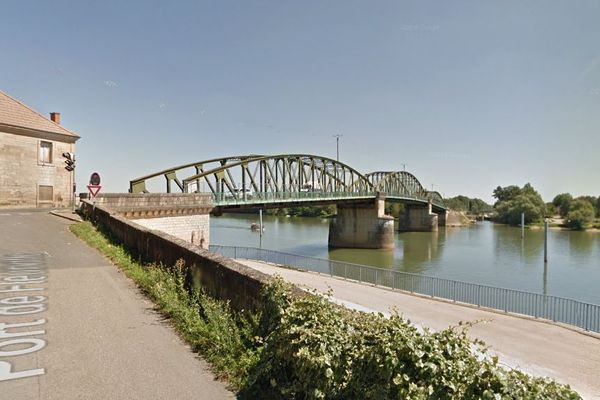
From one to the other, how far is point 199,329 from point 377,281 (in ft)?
79.5

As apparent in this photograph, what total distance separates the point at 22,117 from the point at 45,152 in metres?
3.12

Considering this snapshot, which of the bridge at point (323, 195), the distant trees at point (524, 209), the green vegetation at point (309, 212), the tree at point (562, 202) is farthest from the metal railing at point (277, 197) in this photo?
the tree at point (562, 202)

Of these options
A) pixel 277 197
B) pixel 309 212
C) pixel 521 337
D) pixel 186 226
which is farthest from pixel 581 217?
pixel 186 226

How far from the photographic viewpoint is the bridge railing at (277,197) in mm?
38906

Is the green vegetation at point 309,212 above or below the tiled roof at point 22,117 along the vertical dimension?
below

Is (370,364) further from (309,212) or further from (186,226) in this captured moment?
(309,212)

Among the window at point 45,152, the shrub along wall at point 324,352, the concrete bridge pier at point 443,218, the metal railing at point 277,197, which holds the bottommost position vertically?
the concrete bridge pier at point 443,218

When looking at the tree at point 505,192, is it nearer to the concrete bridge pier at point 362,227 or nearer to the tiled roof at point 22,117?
the concrete bridge pier at point 362,227

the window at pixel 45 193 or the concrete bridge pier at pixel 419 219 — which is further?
the concrete bridge pier at pixel 419 219

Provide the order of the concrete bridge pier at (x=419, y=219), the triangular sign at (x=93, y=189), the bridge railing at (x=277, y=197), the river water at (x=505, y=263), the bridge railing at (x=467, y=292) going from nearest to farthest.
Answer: the triangular sign at (x=93, y=189)
the bridge railing at (x=467, y=292)
the river water at (x=505, y=263)
the bridge railing at (x=277, y=197)
the concrete bridge pier at (x=419, y=219)

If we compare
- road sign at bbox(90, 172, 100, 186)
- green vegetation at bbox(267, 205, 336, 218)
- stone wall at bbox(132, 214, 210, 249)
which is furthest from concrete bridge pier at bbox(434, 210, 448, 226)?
road sign at bbox(90, 172, 100, 186)

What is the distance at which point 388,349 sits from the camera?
11.2 ft

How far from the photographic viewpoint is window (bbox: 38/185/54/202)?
3102 centimetres

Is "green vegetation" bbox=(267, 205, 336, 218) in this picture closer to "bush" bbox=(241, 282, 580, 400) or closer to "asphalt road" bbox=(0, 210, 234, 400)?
"asphalt road" bbox=(0, 210, 234, 400)
